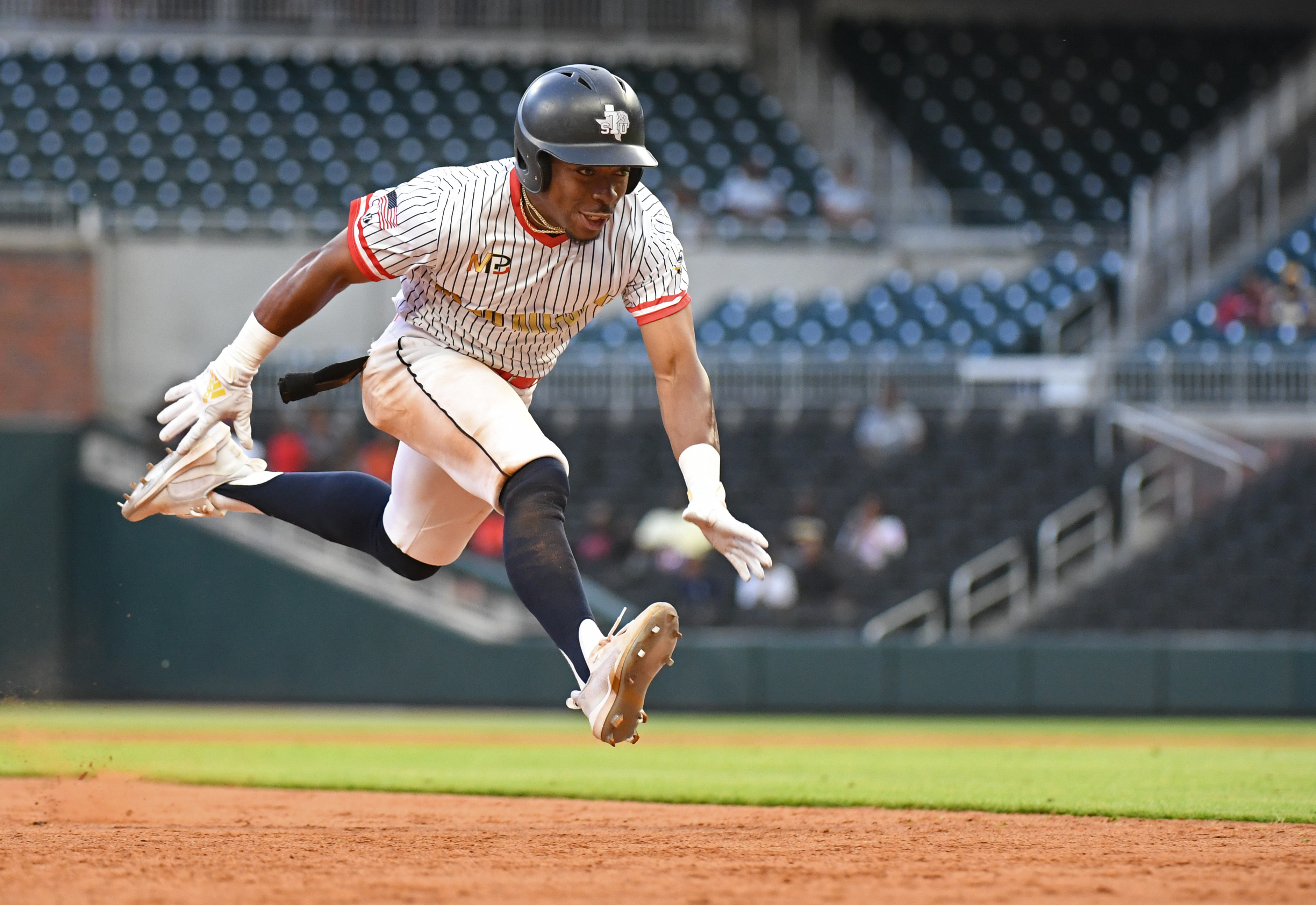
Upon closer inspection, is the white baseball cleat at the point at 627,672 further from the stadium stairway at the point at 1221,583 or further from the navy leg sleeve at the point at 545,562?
the stadium stairway at the point at 1221,583

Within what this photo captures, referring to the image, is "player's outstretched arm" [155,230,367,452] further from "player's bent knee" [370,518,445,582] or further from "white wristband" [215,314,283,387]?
"player's bent knee" [370,518,445,582]

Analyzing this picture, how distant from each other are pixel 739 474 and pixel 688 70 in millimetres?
7356

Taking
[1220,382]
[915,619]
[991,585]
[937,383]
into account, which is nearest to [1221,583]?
[991,585]

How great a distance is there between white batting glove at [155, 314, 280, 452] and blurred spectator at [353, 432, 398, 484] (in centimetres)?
942

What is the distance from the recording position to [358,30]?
2027 centimetres

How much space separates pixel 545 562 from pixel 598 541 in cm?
976

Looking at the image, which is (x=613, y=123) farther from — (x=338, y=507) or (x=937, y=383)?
(x=937, y=383)

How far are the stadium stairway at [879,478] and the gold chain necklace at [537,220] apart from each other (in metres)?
9.65

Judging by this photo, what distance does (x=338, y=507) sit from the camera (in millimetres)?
5477

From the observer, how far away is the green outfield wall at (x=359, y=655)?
1345cm

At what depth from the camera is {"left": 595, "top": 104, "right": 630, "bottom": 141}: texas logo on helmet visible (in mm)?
4551

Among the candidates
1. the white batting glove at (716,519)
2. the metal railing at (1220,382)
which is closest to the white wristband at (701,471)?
the white batting glove at (716,519)

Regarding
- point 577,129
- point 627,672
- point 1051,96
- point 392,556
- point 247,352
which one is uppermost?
point 1051,96

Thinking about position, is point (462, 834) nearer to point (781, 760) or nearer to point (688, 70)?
point (781, 760)
